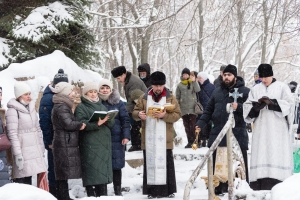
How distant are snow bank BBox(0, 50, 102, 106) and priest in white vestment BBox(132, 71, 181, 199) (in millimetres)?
2813

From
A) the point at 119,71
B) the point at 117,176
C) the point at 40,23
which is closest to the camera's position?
the point at 117,176

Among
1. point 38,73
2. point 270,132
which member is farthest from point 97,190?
point 38,73

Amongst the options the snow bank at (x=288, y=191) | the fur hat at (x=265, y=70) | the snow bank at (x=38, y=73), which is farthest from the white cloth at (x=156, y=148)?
the snow bank at (x=288, y=191)

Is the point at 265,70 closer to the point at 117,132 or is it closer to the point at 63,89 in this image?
the point at 117,132

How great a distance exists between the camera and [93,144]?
7293 millimetres

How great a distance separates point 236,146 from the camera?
6.76 meters

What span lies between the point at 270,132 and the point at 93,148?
2.32 m

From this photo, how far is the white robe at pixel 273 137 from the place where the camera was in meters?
7.18

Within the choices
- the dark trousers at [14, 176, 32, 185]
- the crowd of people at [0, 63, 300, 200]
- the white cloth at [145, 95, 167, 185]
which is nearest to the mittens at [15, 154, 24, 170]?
the crowd of people at [0, 63, 300, 200]

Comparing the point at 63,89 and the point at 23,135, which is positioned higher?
the point at 63,89

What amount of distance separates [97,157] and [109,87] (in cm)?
108

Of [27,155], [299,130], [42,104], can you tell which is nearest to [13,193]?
[27,155]

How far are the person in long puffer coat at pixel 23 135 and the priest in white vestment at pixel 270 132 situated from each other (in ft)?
9.07

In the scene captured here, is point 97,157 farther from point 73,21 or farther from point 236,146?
point 73,21
